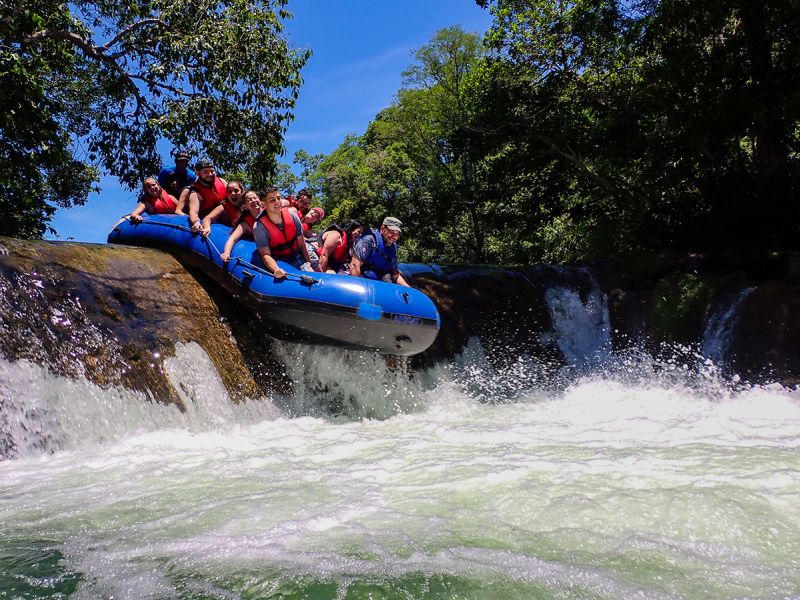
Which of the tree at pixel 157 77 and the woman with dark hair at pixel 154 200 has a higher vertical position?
the tree at pixel 157 77

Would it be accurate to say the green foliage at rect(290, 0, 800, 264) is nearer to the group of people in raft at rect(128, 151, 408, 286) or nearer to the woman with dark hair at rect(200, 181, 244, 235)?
the group of people in raft at rect(128, 151, 408, 286)

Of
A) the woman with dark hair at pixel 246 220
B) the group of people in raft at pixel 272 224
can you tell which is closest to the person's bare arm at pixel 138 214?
the group of people in raft at pixel 272 224

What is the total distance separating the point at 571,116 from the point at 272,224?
8389 mm

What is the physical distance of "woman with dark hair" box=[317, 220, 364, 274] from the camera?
6223mm

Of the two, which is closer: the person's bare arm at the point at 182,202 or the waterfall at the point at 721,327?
the person's bare arm at the point at 182,202

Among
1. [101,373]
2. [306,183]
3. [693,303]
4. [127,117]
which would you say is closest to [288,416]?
[101,373]

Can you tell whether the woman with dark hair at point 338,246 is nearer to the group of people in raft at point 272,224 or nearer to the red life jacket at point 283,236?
the group of people in raft at point 272,224

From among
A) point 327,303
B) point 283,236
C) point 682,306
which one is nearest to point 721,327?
point 682,306

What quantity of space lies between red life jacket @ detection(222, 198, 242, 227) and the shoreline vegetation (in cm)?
284

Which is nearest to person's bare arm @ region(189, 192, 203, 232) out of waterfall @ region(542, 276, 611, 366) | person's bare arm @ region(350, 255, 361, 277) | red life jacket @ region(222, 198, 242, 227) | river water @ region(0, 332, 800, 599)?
red life jacket @ region(222, 198, 242, 227)

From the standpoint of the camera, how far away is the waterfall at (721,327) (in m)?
7.47

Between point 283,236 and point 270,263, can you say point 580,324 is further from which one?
point 270,263

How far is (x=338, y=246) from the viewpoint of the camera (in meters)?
6.27

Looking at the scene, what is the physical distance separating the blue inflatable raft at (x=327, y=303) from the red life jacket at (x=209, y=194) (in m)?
0.84
